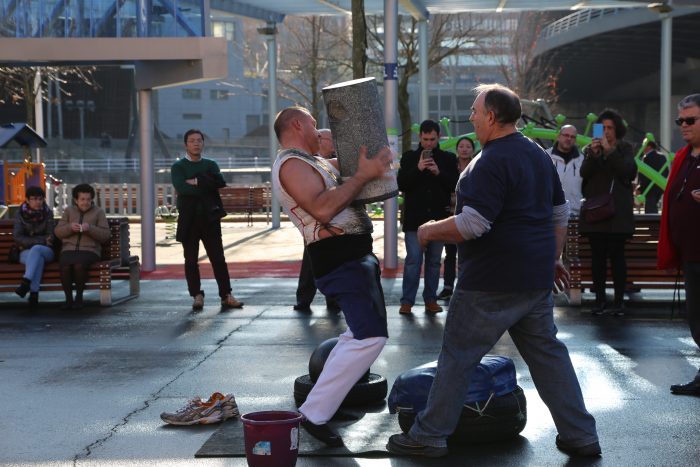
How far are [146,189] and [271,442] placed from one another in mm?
11448

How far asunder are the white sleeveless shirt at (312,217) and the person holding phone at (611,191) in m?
5.17

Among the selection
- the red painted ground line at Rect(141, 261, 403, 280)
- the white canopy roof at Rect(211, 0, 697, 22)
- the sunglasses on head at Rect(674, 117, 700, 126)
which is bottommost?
the red painted ground line at Rect(141, 261, 403, 280)

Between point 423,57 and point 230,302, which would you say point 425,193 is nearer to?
point 230,302

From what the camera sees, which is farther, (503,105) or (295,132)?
(295,132)

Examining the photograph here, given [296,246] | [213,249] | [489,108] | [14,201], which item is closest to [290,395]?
[489,108]

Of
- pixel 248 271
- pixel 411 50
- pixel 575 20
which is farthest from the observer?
pixel 575 20

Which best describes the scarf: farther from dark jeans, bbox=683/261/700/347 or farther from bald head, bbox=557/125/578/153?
dark jeans, bbox=683/261/700/347

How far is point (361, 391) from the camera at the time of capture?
282 inches

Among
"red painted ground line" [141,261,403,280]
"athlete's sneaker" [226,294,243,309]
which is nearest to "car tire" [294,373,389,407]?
"athlete's sneaker" [226,294,243,309]

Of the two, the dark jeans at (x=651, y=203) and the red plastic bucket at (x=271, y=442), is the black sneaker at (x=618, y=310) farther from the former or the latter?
the dark jeans at (x=651, y=203)

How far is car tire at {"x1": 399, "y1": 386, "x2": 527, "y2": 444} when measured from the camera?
618 centimetres

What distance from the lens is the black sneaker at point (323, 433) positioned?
6062 millimetres

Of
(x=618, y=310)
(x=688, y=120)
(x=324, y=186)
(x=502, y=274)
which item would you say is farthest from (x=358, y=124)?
(x=618, y=310)

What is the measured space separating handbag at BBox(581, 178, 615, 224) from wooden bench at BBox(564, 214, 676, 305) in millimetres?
935
